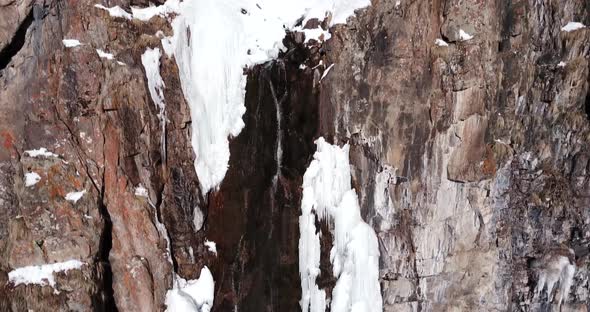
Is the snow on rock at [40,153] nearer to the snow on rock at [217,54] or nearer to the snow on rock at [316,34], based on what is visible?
the snow on rock at [217,54]

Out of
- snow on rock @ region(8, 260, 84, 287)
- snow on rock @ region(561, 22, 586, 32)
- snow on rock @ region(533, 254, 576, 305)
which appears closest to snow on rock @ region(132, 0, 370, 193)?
snow on rock @ region(8, 260, 84, 287)

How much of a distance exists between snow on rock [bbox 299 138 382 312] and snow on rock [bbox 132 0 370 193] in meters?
1.48

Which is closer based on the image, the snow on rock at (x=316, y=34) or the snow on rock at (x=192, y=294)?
the snow on rock at (x=192, y=294)

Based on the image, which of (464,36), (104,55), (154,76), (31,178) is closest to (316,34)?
(464,36)

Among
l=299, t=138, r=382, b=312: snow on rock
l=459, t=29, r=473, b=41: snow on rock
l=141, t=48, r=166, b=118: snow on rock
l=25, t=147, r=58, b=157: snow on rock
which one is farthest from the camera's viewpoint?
l=299, t=138, r=382, b=312: snow on rock

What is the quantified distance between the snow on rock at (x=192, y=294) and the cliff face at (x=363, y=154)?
0.44ft

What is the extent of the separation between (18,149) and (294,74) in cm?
398

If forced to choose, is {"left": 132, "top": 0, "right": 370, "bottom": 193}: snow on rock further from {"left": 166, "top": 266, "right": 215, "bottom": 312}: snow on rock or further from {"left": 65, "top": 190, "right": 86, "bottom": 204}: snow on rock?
{"left": 65, "top": 190, "right": 86, "bottom": 204}: snow on rock

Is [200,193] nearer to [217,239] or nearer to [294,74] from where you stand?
[217,239]

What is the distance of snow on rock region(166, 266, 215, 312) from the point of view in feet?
23.5

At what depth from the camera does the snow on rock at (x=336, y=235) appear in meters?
8.02

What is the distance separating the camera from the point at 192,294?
7.40 metres

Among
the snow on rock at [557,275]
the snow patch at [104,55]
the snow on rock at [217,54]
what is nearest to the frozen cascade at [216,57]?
the snow on rock at [217,54]

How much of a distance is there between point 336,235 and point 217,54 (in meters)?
3.42
